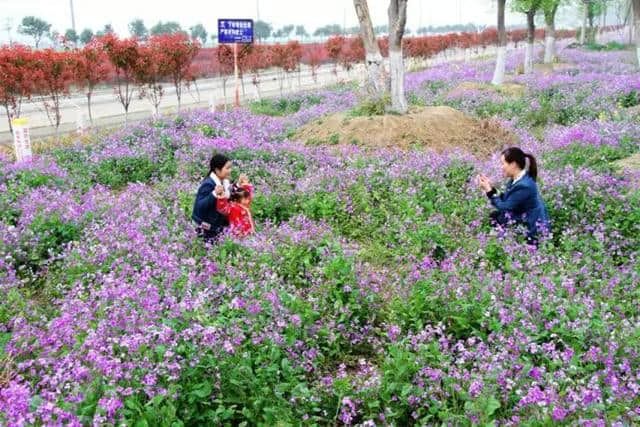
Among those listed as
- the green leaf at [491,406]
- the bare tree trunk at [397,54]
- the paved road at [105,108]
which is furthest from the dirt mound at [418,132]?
the green leaf at [491,406]

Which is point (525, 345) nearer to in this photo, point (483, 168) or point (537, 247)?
point (537, 247)

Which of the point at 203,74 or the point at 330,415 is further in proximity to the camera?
the point at 203,74

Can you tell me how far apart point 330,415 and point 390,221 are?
4.08 meters

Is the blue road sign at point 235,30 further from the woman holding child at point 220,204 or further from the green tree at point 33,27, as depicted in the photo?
the green tree at point 33,27

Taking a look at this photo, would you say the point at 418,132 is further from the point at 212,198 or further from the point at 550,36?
the point at 550,36

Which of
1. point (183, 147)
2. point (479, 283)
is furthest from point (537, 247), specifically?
point (183, 147)

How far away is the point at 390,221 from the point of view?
27.2 feet

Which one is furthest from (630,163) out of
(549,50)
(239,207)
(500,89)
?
(549,50)

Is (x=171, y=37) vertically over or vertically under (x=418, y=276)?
over

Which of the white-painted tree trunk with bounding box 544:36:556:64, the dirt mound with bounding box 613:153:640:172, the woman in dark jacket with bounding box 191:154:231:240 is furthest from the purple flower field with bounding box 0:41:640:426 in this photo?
the white-painted tree trunk with bounding box 544:36:556:64

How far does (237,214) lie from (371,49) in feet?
34.0

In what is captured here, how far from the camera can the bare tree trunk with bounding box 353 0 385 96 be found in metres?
16.7

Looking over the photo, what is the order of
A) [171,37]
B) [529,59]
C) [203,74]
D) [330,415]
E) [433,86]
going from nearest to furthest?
[330,415] → [171,37] → [433,86] → [529,59] → [203,74]

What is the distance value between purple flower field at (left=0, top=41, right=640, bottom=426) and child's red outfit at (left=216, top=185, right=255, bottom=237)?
0.36m
